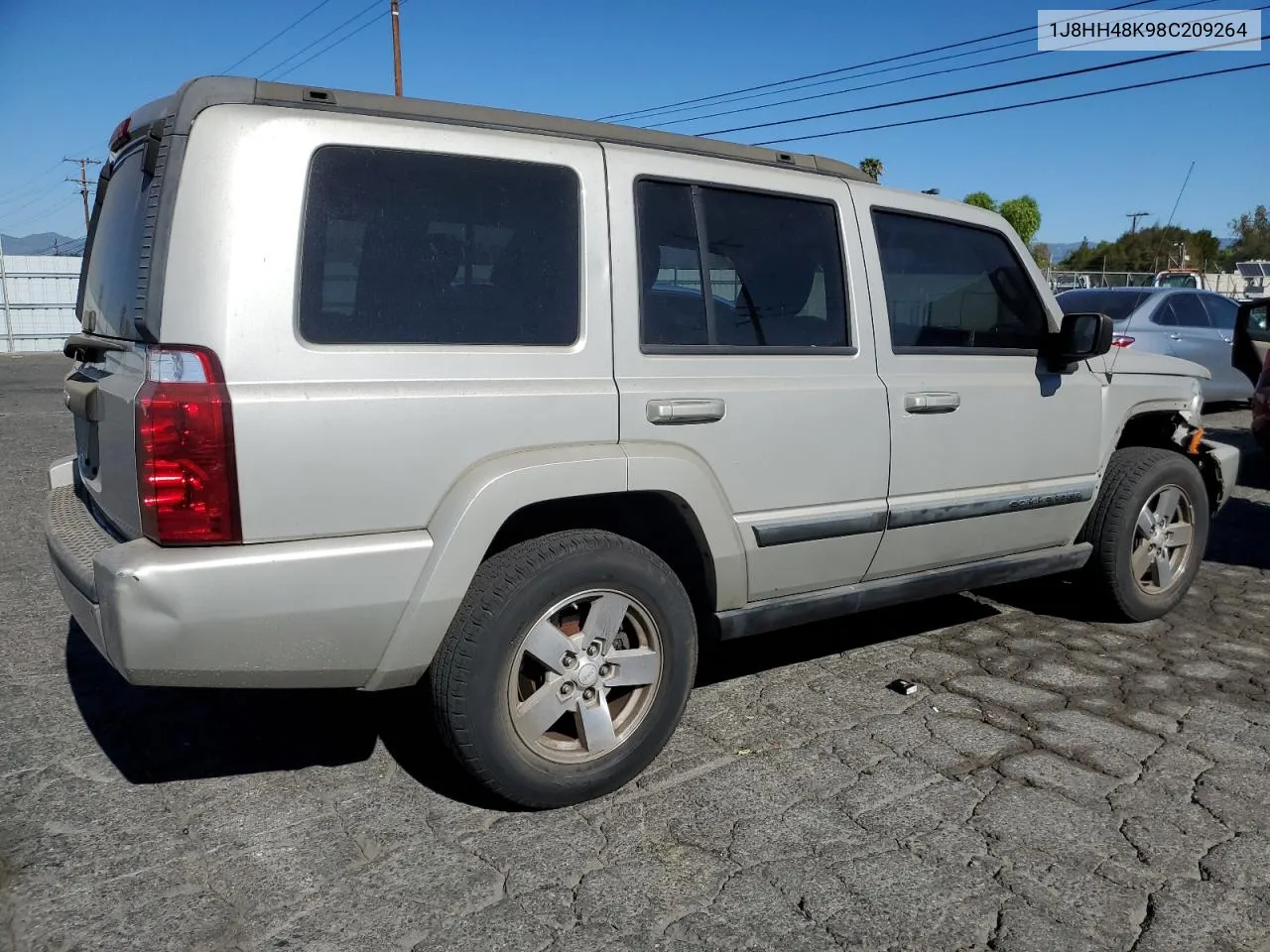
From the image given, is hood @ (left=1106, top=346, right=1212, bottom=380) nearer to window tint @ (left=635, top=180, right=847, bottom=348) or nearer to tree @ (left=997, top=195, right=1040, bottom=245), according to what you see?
window tint @ (left=635, top=180, right=847, bottom=348)

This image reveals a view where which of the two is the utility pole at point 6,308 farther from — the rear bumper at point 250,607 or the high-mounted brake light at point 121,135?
the rear bumper at point 250,607

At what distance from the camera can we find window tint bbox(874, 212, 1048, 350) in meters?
4.00

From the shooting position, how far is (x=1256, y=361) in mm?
7168

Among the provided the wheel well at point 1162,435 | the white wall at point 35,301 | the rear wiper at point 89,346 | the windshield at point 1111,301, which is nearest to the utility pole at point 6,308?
the white wall at point 35,301

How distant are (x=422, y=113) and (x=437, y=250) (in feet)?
1.33

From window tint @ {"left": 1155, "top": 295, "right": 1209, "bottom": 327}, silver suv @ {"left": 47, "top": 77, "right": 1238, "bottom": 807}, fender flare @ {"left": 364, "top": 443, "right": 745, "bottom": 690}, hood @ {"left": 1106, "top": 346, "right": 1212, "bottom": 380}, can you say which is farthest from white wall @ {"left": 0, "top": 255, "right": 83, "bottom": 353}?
fender flare @ {"left": 364, "top": 443, "right": 745, "bottom": 690}

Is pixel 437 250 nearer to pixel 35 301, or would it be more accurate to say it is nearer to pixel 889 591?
pixel 889 591

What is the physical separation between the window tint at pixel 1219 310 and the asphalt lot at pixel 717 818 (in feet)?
29.4

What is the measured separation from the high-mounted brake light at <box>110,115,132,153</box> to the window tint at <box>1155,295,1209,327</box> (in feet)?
36.1

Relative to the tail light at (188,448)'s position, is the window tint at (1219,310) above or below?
above

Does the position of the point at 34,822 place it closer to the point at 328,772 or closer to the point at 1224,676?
the point at 328,772

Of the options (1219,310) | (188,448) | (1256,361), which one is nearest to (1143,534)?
(1256,361)

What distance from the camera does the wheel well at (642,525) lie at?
323cm

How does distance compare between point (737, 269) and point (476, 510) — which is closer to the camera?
point (476, 510)
